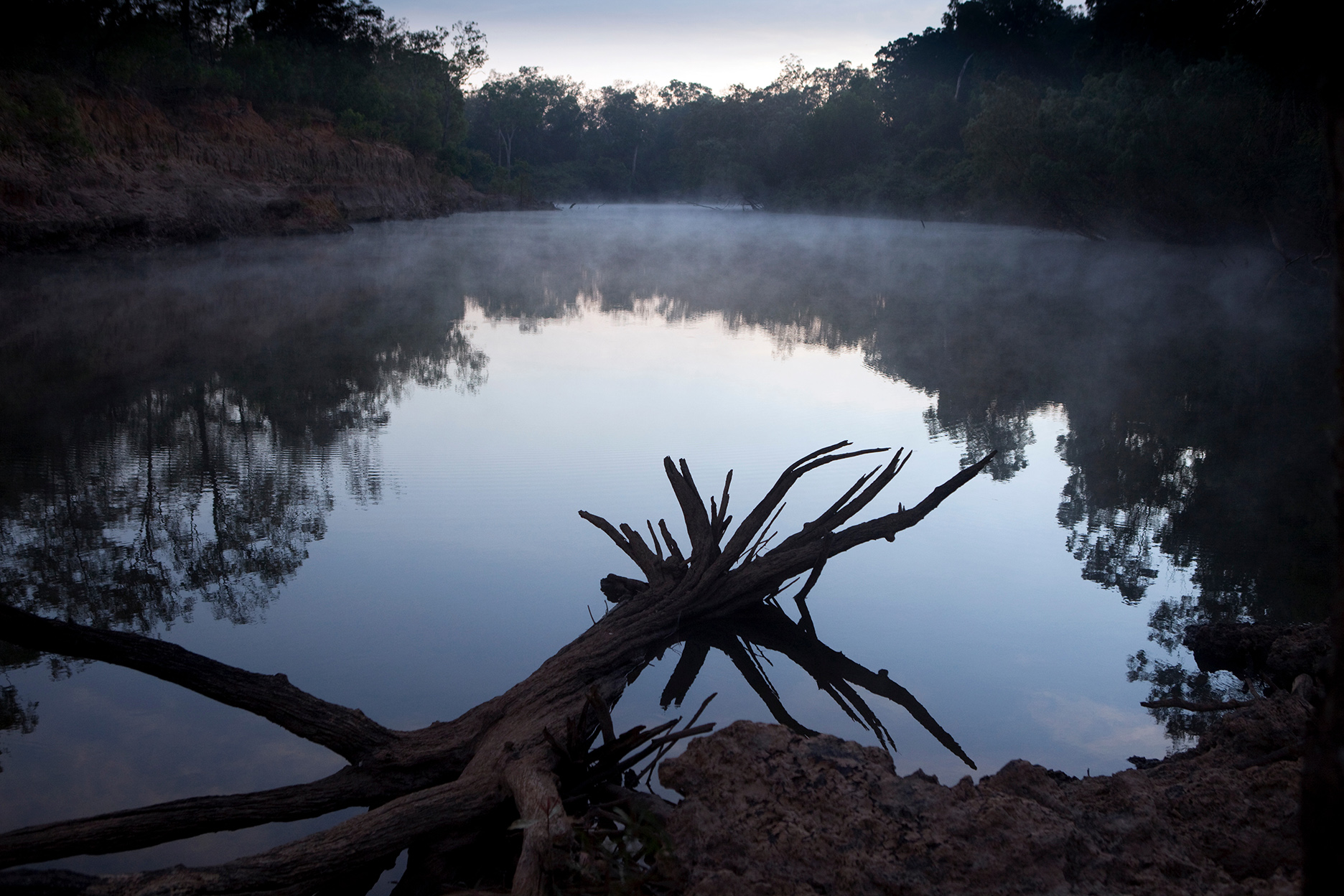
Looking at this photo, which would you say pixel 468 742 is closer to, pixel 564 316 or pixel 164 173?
pixel 564 316

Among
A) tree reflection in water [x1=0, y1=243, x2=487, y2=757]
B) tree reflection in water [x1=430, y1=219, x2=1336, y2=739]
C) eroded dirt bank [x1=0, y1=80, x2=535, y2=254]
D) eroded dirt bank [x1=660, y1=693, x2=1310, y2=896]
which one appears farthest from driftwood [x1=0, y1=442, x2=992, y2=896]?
eroded dirt bank [x1=0, y1=80, x2=535, y2=254]

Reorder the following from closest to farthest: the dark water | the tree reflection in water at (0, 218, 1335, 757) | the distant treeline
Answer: the dark water → the tree reflection in water at (0, 218, 1335, 757) → the distant treeline

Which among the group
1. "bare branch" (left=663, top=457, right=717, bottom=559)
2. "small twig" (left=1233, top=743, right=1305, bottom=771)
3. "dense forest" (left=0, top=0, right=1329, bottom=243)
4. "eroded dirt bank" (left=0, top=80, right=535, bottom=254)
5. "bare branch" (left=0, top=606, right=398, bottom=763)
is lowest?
"bare branch" (left=0, top=606, right=398, bottom=763)

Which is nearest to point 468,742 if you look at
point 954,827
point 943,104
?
point 954,827

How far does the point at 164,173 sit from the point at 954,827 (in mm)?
24238

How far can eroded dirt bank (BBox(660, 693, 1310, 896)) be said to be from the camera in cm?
213

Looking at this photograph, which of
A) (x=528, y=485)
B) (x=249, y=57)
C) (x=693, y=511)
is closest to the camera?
(x=693, y=511)

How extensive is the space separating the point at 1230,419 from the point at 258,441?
7721 millimetres

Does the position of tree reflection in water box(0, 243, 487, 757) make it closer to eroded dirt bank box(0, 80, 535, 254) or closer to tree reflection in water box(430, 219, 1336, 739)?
tree reflection in water box(430, 219, 1336, 739)

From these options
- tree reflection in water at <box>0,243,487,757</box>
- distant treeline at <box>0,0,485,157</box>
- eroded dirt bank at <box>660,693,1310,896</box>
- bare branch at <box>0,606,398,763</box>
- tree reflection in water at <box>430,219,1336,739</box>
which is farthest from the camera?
distant treeline at <box>0,0,485,157</box>

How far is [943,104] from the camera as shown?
4653 centimetres

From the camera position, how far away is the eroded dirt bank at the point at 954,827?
84.0 inches

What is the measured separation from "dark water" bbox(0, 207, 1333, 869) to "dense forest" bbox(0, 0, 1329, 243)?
3119mm

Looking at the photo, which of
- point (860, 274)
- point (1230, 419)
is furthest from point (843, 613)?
point (860, 274)
